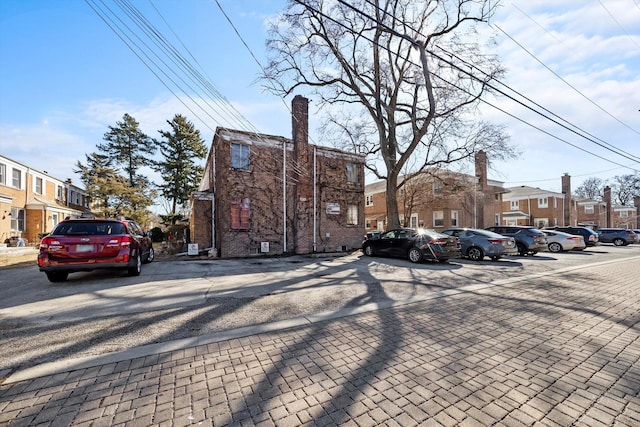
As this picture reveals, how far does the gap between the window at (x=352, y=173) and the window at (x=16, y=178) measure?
25983 mm

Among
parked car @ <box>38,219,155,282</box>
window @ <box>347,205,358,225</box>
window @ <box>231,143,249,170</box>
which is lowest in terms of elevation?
parked car @ <box>38,219,155,282</box>

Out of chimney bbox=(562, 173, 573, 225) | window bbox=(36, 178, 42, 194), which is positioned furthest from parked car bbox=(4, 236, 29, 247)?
chimney bbox=(562, 173, 573, 225)

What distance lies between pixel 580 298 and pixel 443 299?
2.92m

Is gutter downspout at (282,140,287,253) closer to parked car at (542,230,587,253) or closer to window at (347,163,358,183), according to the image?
window at (347,163,358,183)

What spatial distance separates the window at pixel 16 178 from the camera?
22266mm

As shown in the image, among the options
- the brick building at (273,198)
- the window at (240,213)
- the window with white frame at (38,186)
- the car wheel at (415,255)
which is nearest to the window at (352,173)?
the brick building at (273,198)

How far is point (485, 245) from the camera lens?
12312 mm

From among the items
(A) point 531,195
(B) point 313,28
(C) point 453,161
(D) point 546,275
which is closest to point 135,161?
(B) point 313,28

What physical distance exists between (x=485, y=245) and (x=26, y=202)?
3315 centimetres

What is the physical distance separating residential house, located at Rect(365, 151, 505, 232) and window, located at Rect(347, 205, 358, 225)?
5.08 metres

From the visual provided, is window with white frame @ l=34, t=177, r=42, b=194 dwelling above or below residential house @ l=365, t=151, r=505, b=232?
above

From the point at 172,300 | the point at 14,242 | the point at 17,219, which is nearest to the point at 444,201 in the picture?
the point at 172,300

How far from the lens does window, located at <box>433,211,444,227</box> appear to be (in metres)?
27.8

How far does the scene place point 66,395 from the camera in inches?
96.4
